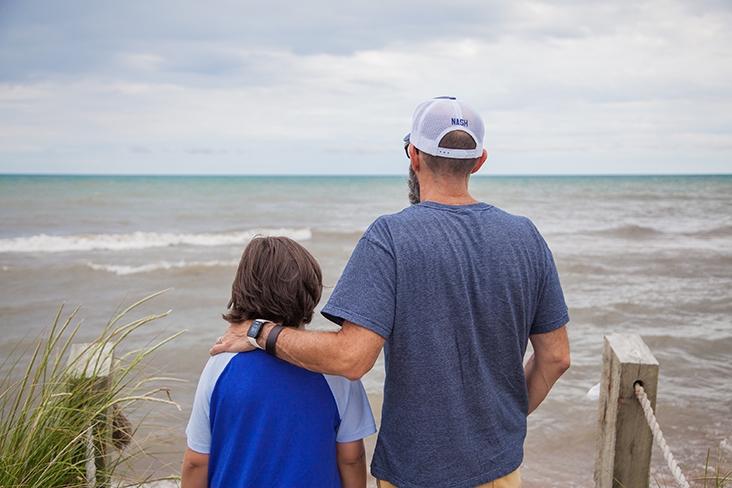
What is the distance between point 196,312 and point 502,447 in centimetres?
714

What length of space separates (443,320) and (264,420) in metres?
0.64

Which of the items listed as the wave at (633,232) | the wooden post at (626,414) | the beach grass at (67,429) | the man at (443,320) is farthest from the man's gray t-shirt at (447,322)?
the wave at (633,232)

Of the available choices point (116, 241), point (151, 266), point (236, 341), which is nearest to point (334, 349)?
point (236, 341)

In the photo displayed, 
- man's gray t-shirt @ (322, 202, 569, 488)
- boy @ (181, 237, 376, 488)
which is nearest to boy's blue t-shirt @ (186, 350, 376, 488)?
boy @ (181, 237, 376, 488)

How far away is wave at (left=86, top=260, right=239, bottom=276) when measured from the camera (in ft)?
38.3

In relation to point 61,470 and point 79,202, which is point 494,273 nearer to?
point 61,470

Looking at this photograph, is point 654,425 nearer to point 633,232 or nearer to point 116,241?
point 116,241

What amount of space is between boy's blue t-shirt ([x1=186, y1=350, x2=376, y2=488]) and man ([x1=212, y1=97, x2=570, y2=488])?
102 millimetres

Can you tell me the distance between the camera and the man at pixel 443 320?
167 cm

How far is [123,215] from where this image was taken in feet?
75.4

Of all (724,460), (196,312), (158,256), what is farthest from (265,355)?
(158,256)

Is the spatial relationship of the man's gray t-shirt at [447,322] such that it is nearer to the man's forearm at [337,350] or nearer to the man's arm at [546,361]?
the man's forearm at [337,350]

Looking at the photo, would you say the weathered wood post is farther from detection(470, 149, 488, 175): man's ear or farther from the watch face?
detection(470, 149, 488, 175): man's ear

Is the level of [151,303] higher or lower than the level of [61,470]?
lower
